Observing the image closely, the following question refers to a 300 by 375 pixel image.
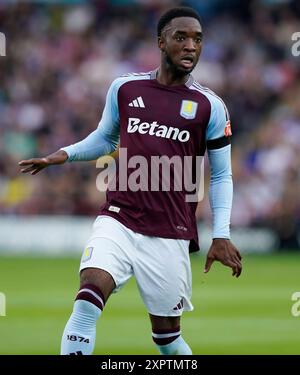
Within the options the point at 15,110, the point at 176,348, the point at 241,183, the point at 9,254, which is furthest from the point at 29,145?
the point at 176,348

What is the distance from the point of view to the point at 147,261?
7508 millimetres

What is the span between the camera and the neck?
7.75 meters

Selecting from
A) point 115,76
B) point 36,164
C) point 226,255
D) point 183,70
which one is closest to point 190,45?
point 183,70

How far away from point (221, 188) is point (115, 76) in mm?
16116

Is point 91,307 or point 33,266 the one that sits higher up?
point 33,266

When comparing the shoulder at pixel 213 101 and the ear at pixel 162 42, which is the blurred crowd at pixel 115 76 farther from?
the ear at pixel 162 42

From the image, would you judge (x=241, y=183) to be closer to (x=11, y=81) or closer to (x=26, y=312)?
(x=11, y=81)

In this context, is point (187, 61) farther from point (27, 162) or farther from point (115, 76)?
point (115, 76)

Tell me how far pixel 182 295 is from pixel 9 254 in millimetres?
13574

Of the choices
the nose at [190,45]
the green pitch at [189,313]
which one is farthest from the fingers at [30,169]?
the green pitch at [189,313]

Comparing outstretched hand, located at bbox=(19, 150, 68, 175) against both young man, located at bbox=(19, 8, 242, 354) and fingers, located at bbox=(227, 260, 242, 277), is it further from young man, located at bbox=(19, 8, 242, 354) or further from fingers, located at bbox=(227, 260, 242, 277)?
fingers, located at bbox=(227, 260, 242, 277)

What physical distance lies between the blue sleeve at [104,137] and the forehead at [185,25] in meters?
0.58

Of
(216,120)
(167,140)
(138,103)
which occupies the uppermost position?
(138,103)
